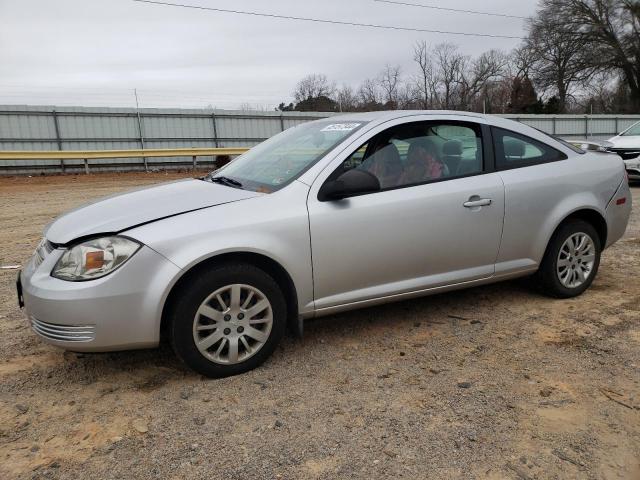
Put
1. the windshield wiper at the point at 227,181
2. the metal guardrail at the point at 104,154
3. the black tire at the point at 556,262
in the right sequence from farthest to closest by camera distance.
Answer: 1. the metal guardrail at the point at 104,154
2. the black tire at the point at 556,262
3. the windshield wiper at the point at 227,181

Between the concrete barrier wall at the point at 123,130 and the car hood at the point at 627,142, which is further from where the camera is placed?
the concrete barrier wall at the point at 123,130

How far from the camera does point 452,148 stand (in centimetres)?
388

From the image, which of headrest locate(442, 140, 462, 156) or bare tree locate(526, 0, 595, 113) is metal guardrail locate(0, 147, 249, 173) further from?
bare tree locate(526, 0, 595, 113)

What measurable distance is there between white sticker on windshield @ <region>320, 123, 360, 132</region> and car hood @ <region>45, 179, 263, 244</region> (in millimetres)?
871

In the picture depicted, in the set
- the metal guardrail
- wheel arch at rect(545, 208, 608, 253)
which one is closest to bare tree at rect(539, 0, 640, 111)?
the metal guardrail

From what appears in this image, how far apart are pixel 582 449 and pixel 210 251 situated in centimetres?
206

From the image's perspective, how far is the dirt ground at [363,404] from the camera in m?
2.36

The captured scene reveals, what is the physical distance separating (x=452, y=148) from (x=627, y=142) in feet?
34.2

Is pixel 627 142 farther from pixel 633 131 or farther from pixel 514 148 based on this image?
pixel 514 148

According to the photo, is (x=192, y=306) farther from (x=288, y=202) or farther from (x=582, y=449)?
(x=582, y=449)

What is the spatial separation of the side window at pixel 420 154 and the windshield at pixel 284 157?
0.70 ft

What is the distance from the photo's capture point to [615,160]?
4574 millimetres

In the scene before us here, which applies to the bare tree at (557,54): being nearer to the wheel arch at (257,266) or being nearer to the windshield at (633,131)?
the windshield at (633,131)

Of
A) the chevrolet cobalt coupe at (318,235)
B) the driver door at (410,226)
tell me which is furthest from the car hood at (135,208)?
Result: the driver door at (410,226)
